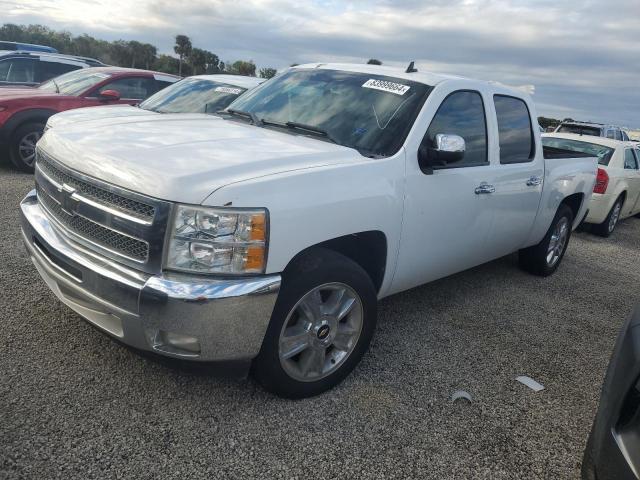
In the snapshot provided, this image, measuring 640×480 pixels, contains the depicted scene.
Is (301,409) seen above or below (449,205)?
below

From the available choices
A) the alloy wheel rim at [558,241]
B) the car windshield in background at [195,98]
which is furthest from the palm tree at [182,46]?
the alloy wheel rim at [558,241]

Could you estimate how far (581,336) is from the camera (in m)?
4.46

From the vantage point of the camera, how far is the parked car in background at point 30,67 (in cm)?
1020

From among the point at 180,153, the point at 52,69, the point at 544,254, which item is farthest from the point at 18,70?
the point at 544,254

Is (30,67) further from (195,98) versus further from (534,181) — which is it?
(534,181)

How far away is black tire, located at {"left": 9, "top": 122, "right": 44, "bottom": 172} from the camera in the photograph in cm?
753

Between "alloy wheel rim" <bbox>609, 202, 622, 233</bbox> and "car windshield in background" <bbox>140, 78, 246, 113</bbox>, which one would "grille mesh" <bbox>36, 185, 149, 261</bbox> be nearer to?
"car windshield in background" <bbox>140, 78, 246, 113</bbox>

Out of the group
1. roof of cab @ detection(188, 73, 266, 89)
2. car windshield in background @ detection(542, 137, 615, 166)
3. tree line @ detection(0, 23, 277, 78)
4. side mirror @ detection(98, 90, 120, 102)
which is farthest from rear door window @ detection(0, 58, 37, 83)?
tree line @ detection(0, 23, 277, 78)

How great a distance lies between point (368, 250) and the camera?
3295mm

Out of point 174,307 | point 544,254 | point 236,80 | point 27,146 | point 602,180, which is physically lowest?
point 27,146

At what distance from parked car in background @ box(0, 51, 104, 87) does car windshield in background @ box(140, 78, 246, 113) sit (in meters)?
4.39

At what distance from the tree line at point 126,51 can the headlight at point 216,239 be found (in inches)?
1652

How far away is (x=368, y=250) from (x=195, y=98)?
4690 mm

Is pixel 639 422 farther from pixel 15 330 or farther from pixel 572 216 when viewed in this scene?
pixel 572 216
